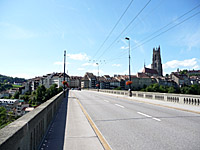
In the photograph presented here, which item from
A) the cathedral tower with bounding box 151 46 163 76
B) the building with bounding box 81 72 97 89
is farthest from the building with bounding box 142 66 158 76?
the building with bounding box 81 72 97 89

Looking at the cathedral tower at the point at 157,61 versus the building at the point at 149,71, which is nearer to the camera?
the building at the point at 149,71

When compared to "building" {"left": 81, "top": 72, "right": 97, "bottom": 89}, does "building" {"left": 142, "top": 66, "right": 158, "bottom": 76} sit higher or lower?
higher

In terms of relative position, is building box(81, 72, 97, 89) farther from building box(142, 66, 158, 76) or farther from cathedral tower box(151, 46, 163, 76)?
cathedral tower box(151, 46, 163, 76)

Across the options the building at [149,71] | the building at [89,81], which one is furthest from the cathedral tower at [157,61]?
the building at [89,81]

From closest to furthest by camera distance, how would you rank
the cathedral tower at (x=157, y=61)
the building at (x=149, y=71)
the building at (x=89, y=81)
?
the building at (x=89, y=81), the building at (x=149, y=71), the cathedral tower at (x=157, y=61)

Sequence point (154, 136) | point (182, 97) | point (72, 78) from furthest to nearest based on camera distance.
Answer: point (72, 78) < point (182, 97) < point (154, 136)

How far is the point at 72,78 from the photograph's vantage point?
15975 centimetres

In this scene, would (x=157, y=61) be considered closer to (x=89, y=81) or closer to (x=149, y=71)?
(x=149, y=71)

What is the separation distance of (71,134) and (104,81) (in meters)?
140

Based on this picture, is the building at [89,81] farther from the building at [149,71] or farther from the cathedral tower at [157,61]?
the cathedral tower at [157,61]

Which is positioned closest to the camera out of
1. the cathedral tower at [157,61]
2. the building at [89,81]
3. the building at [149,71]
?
the building at [89,81]

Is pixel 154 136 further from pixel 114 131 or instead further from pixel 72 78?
pixel 72 78

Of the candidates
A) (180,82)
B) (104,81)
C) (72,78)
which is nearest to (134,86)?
(104,81)

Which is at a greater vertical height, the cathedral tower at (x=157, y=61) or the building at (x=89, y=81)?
the cathedral tower at (x=157, y=61)
